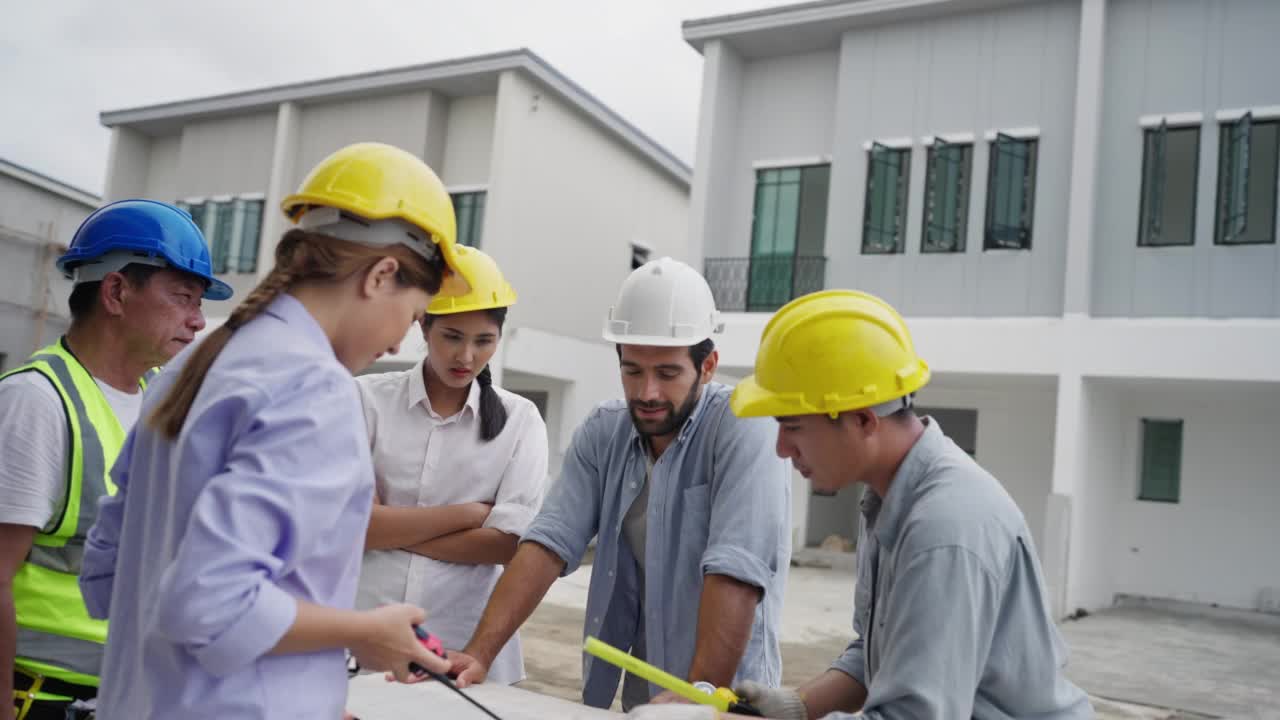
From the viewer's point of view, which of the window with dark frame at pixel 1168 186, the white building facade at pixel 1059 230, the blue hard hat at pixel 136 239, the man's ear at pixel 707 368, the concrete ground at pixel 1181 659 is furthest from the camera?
the window with dark frame at pixel 1168 186

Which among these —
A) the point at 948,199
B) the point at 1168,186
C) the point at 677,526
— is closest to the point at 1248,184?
the point at 1168,186

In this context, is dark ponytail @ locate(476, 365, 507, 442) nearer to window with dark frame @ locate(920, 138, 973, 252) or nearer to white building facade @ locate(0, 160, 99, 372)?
window with dark frame @ locate(920, 138, 973, 252)

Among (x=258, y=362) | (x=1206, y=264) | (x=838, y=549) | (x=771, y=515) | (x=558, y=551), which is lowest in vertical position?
(x=838, y=549)

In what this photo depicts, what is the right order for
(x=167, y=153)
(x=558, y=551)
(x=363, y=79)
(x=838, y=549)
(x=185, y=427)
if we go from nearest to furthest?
(x=185, y=427), (x=558, y=551), (x=838, y=549), (x=363, y=79), (x=167, y=153)

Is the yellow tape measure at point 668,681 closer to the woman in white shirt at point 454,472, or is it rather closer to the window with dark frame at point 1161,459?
the woman in white shirt at point 454,472

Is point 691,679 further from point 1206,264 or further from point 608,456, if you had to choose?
point 1206,264

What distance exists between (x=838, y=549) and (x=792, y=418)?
14.1m

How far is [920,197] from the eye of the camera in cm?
1287

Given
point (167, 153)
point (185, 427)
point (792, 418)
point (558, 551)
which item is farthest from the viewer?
point (167, 153)

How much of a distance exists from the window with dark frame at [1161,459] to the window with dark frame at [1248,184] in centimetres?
309

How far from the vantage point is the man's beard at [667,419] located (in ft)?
8.15

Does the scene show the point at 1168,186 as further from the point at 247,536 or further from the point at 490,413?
the point at 247,536

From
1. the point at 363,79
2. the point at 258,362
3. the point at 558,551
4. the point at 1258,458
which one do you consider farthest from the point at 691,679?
the point at 363,79

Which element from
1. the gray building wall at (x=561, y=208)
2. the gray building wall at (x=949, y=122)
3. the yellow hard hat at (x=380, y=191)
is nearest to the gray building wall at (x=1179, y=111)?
the gray building wall at (x=949, y=122)
